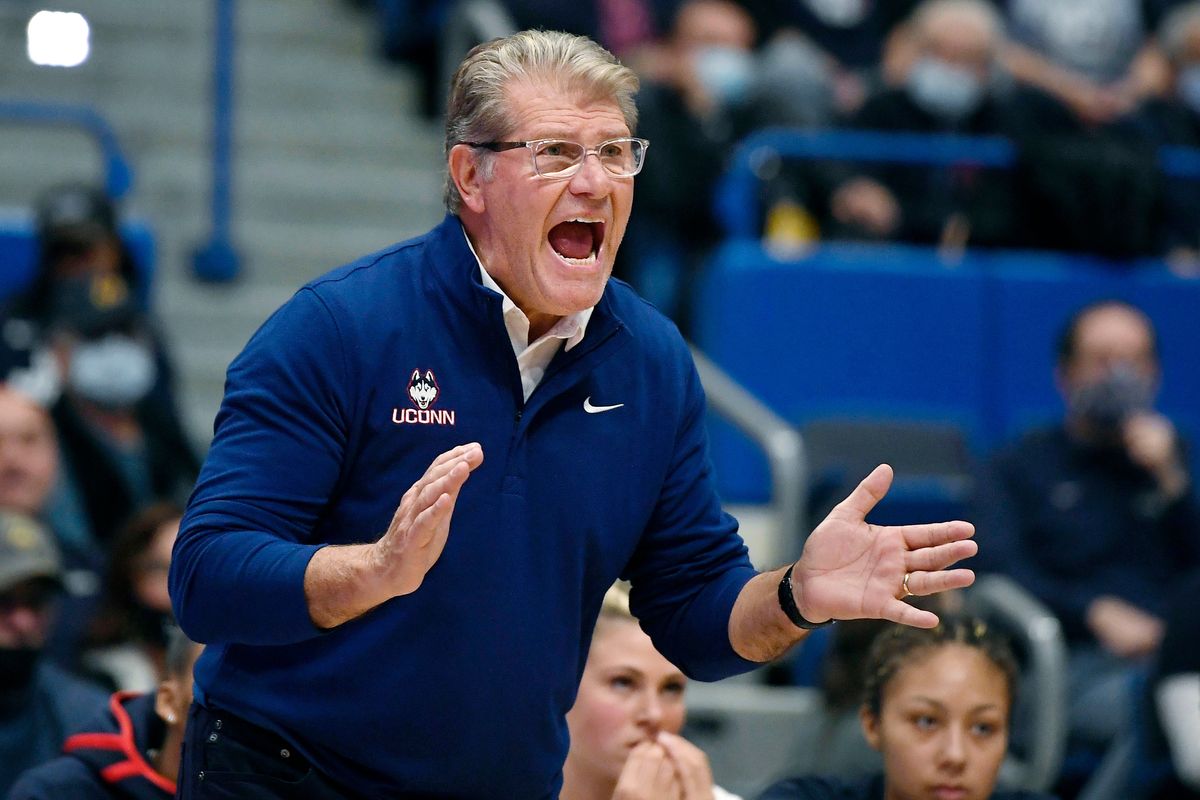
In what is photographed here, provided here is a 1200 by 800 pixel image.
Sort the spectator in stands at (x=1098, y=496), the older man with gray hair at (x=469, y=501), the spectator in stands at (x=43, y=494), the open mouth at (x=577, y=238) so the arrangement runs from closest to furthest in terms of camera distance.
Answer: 1. the older man with gray hair at (x=469, y=501)
2. the open mouth at (x=577, y=238)
3. the spectator in stands at (x=43, y=494)
4. the spectator in stands at (x=1098, y=496)

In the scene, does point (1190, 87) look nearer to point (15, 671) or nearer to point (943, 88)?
point (943, 88)

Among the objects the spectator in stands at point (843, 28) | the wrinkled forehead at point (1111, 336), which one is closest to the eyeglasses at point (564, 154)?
the wrinkled forehead at point (1111, 336)

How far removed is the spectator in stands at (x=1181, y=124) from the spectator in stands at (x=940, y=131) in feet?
2.42

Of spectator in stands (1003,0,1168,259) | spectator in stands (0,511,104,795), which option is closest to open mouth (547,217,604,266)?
spectator in stands (0,511,104,795)

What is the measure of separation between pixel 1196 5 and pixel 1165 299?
2.03 metres

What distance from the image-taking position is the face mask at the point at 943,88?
300 inches

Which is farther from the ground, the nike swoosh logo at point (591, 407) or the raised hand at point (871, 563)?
the nike swoosh logo at point (591, 407)

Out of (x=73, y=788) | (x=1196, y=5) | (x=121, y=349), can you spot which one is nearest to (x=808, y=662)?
(x=121, y=349)

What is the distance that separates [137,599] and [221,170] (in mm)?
2614

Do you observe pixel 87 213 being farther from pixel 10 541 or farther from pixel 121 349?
pixel 10 541

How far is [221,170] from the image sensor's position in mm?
7223

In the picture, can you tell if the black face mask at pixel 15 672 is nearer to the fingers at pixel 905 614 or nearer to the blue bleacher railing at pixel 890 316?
the fingers at pixel 905 614

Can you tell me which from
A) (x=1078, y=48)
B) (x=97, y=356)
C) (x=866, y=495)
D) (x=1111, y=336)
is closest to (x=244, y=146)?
(x=97, y=356)

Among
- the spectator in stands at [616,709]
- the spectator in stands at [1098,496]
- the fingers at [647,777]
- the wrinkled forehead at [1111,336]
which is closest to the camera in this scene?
the fingers at [647,777]
